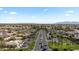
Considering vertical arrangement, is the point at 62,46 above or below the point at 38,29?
below

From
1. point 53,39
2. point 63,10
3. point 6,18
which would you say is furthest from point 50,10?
point 6,18

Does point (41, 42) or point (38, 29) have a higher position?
point (38, 29)

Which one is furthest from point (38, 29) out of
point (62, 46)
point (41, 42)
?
point (62, 46)

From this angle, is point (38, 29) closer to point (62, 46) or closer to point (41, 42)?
point (41, 42)

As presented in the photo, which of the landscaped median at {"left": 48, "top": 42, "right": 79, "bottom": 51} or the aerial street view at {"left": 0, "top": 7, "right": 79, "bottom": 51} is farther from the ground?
the aerial street view at {"left": 0, "top": 7, "right": 79, "bottom": 51}

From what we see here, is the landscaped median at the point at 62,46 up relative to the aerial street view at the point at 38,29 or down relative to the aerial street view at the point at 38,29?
down
